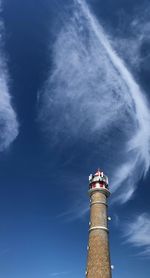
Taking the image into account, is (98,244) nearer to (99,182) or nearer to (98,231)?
(98,231)

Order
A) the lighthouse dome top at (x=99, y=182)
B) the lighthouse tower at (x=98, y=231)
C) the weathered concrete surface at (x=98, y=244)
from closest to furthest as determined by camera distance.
A: the weathered concrete surface at (x=98, y=244)
the lighthouse tower at (x=98, y=231)
the lighthouse dome top at (x=99, y=182)

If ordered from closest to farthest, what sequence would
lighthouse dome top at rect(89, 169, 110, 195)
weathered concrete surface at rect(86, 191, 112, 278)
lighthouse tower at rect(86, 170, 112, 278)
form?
weathered concrete surface at rect(86, 191, 112, 278) → lighthouse tower at rect(86, 170, 112, 278) → lighthouse dome top at rect(89, 169, 110, 195)

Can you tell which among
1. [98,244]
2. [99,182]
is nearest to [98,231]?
[98,244]

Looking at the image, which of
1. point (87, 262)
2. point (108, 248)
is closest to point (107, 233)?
point (108, 248)

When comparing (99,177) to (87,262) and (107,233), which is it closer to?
(107,233)

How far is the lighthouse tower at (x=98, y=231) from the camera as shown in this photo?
33000 mm

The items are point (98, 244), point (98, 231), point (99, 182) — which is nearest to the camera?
point (98, 244)

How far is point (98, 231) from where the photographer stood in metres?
35.2

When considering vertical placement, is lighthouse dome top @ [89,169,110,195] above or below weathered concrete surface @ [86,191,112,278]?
above

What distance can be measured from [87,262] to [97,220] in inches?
190

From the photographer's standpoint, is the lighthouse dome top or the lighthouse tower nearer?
the lighthouse tower

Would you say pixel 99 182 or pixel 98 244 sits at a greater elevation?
pixel 99 182

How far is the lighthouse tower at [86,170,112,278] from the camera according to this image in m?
33.0

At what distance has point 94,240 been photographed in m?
34.8
